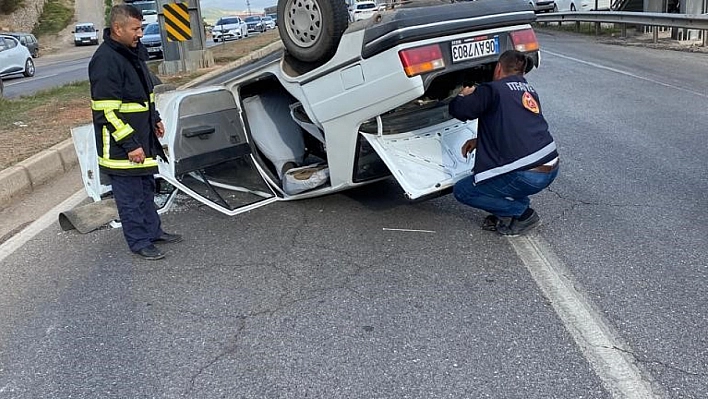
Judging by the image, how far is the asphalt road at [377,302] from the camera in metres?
3.12

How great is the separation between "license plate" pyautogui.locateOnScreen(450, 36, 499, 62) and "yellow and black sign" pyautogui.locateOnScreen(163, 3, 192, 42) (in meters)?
12.7

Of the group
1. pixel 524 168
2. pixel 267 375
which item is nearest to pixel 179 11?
pixel 524 168

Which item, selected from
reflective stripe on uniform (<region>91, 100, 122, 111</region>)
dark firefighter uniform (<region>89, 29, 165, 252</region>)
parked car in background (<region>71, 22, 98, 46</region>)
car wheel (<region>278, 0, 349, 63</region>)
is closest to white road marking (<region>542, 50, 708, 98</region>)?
car wheel (<region>278, 0, 349, 63</region>)

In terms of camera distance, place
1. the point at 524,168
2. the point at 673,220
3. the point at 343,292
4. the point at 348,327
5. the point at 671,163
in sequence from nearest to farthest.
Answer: the point at 348,327, the point at 343,292, the point at 524,168, the point at 673,220, the point at 671,163

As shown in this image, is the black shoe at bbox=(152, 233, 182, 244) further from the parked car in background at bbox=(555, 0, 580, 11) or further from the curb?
the parked car in background at bbox=(555, 0, 580, 11)

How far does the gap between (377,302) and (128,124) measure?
2055mm

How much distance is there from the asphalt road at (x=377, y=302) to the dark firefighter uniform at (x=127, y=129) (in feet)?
0.99

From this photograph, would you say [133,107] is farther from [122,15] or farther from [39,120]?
[39,120]

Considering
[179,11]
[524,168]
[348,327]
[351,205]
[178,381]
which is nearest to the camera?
[178,381]

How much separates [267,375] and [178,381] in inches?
15.8

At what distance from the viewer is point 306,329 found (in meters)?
3.58

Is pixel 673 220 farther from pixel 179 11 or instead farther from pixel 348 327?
pixel 179 11

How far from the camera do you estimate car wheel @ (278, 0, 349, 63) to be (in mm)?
4770

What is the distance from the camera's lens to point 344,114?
15.6 feet
